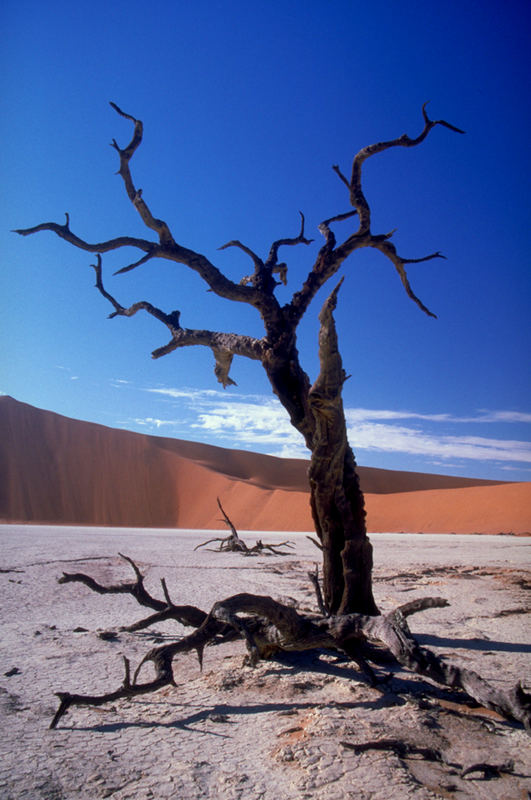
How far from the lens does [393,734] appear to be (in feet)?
8.49

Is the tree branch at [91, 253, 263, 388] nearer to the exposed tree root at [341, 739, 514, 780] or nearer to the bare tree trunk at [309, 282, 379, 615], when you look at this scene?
the bare tree trunk at [309, 282, 379, 615]

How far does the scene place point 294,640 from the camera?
11.3 feet

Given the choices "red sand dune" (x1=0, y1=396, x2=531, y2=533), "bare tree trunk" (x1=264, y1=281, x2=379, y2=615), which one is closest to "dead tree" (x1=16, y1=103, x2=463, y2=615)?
"bare tree trunk" (x1=264, y1=281, x2=379, y2=615)

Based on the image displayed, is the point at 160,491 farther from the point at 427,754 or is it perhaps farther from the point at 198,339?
the point at 427,754

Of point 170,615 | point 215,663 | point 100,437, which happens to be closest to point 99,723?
point 170,615

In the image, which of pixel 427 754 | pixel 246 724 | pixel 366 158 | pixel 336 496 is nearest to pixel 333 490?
pixel 336 496

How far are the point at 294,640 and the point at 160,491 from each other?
42333 mm

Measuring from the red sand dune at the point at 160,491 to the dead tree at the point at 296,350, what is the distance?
Answer: 2656 centimetres

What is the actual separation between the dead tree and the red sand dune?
2656 cm

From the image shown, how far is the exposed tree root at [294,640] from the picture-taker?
267 centimetres

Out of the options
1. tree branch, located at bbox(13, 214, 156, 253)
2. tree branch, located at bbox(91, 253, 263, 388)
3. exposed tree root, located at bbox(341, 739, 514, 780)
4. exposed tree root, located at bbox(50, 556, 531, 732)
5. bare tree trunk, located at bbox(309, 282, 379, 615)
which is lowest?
exposed tree root, located at bbox(341, 739, 514, 780)

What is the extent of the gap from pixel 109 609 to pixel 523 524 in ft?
91.0

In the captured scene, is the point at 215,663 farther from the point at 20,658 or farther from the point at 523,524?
the point at 523,524

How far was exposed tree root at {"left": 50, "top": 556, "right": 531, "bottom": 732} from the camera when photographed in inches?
105
